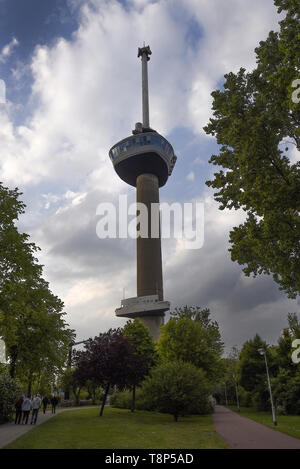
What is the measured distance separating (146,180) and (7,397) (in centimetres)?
6129

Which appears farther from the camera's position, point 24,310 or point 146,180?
point 146,180

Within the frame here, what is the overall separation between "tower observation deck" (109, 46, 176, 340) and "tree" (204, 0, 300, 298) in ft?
169

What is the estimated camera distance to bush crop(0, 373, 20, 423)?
22.0 meters

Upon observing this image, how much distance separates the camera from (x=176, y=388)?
2620cm

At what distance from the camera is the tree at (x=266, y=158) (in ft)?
44.1

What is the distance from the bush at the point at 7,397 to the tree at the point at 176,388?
9.53 metres

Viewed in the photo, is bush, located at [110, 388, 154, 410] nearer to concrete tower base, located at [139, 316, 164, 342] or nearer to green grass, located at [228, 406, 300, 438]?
green grass, located at [228, 406, 300, 438]

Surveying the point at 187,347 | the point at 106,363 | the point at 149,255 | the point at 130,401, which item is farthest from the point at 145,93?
the point at 106,363

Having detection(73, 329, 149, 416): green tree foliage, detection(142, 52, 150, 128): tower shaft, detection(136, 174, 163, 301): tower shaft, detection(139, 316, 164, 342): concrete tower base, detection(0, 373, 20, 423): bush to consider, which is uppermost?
detection(142, 52, 150, 128): tower shaft

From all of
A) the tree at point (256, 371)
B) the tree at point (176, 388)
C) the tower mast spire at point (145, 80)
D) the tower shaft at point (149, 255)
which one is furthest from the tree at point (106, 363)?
the tower mast spire at point (145, 80)

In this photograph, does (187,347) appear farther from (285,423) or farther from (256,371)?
(285,423)

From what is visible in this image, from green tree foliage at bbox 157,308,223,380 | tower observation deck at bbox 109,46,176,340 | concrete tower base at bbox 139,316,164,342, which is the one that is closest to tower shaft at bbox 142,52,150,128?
tower observation deck at bbox 109,46,176,340

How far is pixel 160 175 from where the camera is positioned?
8400cm

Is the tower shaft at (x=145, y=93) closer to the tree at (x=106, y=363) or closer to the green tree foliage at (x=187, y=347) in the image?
the green tree foliage at (x=187, y=347)
